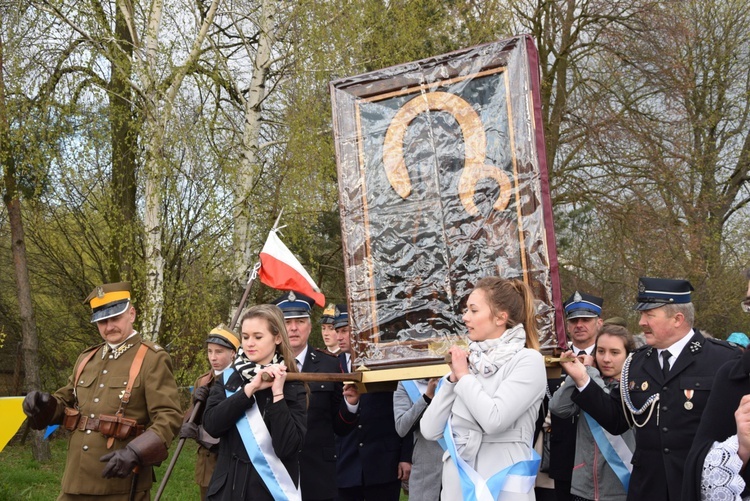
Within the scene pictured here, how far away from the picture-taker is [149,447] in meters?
5.13

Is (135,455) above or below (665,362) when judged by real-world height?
below

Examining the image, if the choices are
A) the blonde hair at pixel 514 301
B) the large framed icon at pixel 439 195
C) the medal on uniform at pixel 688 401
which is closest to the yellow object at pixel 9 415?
the large framed icon at pixel 439 195

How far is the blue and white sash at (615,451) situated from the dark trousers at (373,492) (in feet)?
5.60

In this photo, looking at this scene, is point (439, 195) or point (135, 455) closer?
point (439, 195)

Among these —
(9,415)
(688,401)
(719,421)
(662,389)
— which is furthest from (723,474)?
(9,415)

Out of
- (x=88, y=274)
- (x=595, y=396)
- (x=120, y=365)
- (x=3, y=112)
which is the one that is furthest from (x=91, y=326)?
(x=595, y=396)

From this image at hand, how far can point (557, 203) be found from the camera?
→ 1786 cm

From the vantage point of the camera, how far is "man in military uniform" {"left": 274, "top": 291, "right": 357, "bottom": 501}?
5.47 m

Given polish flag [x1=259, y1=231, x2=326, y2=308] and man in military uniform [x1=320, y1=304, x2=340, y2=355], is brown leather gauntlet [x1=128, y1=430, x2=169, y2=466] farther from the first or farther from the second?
man in military uniform [x1=320, y1=304, x2=340, y2=355]

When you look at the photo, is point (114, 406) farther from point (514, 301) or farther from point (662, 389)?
point (662, 389)

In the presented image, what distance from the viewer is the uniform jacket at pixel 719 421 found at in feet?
10.3

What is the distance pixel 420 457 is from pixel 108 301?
7.41 ft

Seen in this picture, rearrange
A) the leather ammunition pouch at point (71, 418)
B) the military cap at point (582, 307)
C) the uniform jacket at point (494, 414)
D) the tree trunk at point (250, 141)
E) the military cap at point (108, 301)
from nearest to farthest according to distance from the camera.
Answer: the uniform jacket at point (494, 414)
the leather ammunition pouch at point (71, 418)
the military cap at point (108, 301)
the military cap at point (582, 307)
the tree trunk at point (250, 141)

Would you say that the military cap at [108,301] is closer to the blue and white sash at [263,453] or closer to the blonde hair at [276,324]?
the blonde hair at [276,324]
